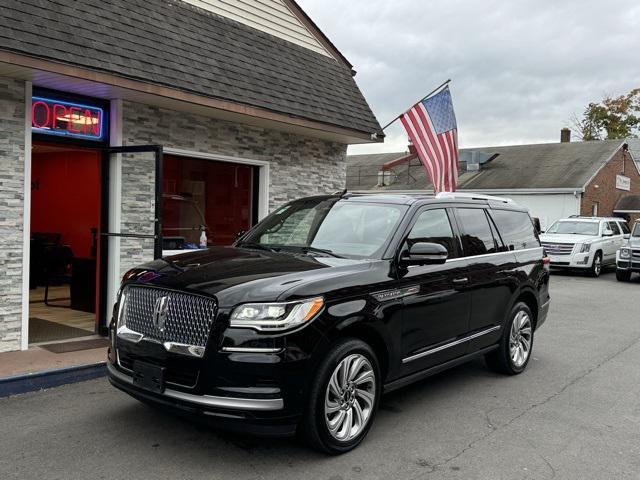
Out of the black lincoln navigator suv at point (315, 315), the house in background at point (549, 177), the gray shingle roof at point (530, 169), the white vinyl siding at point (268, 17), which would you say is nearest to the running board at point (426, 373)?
the black lincoln navigator suv at point (315, 315)

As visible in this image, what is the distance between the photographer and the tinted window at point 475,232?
576 centimetres

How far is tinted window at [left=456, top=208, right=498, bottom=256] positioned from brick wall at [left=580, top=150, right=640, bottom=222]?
23393mm

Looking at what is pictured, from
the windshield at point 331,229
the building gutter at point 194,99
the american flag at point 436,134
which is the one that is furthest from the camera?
the american flag at point 436,134

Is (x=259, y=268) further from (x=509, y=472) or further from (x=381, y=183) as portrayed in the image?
(x=381, y=183)

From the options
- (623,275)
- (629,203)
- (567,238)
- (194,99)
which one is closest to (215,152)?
(194,99)

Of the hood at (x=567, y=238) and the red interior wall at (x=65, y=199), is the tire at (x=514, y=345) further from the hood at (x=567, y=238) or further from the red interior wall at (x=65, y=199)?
the hood at (x=567, y=238)

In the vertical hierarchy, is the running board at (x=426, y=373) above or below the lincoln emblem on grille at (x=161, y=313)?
below

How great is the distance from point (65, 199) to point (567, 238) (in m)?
14.6

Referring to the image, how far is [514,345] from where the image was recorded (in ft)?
21.3

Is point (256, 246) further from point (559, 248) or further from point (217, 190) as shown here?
point (559, 248)

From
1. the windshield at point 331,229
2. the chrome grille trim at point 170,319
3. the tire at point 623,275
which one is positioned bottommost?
the tire at point 623,275

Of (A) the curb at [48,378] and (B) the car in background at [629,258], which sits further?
(B) the car in background at [629,258]

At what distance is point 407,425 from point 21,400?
335cm

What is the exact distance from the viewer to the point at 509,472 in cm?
402
